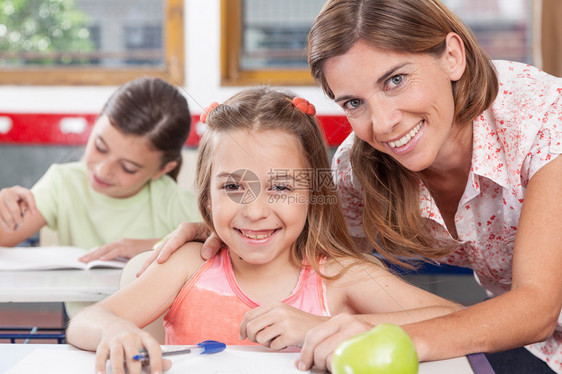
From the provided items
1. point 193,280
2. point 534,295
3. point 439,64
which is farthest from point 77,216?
point 534,295

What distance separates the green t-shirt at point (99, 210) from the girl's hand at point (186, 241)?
55cm

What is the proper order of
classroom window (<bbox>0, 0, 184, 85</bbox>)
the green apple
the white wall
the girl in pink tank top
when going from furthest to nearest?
classroom window (<bbox>0, 0, 184, 85</bbox>) → the white wall → the girl in pink tank top → the green apple

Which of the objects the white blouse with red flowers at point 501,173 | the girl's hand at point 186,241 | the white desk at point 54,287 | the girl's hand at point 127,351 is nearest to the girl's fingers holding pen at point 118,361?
the girl's hand at point 127,351

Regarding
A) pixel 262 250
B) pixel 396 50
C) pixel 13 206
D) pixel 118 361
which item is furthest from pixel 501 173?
pixel 13 206

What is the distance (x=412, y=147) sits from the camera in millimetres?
816

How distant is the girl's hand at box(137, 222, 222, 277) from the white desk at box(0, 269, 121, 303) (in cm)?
→ 14

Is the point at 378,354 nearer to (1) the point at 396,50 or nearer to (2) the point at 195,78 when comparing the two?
(1) the point at 396,50

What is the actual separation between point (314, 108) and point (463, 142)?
23 centimetres

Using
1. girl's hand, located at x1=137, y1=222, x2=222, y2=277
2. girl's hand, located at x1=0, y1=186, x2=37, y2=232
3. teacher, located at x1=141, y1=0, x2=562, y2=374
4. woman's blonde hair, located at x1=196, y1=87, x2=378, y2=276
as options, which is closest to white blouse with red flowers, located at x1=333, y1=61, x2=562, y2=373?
teacher, located at x1=141, y1=0, x2=562, y2=374

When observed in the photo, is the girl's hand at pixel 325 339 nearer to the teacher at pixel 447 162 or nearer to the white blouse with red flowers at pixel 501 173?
the teacher at pixel 447 162

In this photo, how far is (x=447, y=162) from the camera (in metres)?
0.95

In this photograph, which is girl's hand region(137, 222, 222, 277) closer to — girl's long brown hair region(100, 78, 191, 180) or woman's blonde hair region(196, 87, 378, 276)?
woman's blonde hair region(196, 87, 378, 276)

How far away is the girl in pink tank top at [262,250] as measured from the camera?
30.0 inches

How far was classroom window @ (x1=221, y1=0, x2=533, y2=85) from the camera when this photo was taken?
2.44 meters
